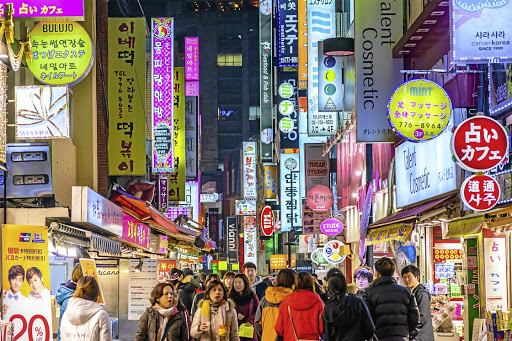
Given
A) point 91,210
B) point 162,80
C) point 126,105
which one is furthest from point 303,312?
point 162,80

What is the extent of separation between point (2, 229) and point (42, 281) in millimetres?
924

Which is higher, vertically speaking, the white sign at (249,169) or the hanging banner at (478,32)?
the hanging banner at (478,32)

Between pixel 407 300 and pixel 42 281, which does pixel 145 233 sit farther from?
pixel 407 300

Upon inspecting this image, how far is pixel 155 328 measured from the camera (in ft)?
32.1

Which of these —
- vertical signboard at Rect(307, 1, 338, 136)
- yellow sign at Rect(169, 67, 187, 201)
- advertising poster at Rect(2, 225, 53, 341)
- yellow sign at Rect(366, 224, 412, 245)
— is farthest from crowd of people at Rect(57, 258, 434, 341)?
yellow sign at Rect(169, 67, 187, 201)

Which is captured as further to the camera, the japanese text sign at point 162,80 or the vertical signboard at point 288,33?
the vertical signboard at point 288,33

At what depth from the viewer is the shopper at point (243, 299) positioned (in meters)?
12.5

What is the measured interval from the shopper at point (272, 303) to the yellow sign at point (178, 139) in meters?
18.0

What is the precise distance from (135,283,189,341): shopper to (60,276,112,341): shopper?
3.95ft

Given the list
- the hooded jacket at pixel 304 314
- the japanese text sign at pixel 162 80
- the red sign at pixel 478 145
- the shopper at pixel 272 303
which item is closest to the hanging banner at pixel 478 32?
the red sign at pixel 478 145

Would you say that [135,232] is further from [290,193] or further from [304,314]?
[290,193]

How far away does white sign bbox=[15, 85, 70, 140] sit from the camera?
12.2m

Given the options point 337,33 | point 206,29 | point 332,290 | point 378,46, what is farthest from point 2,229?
point 206,29

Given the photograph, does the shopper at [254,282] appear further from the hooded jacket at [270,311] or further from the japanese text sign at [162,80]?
the japanese text sign at [162,80]
